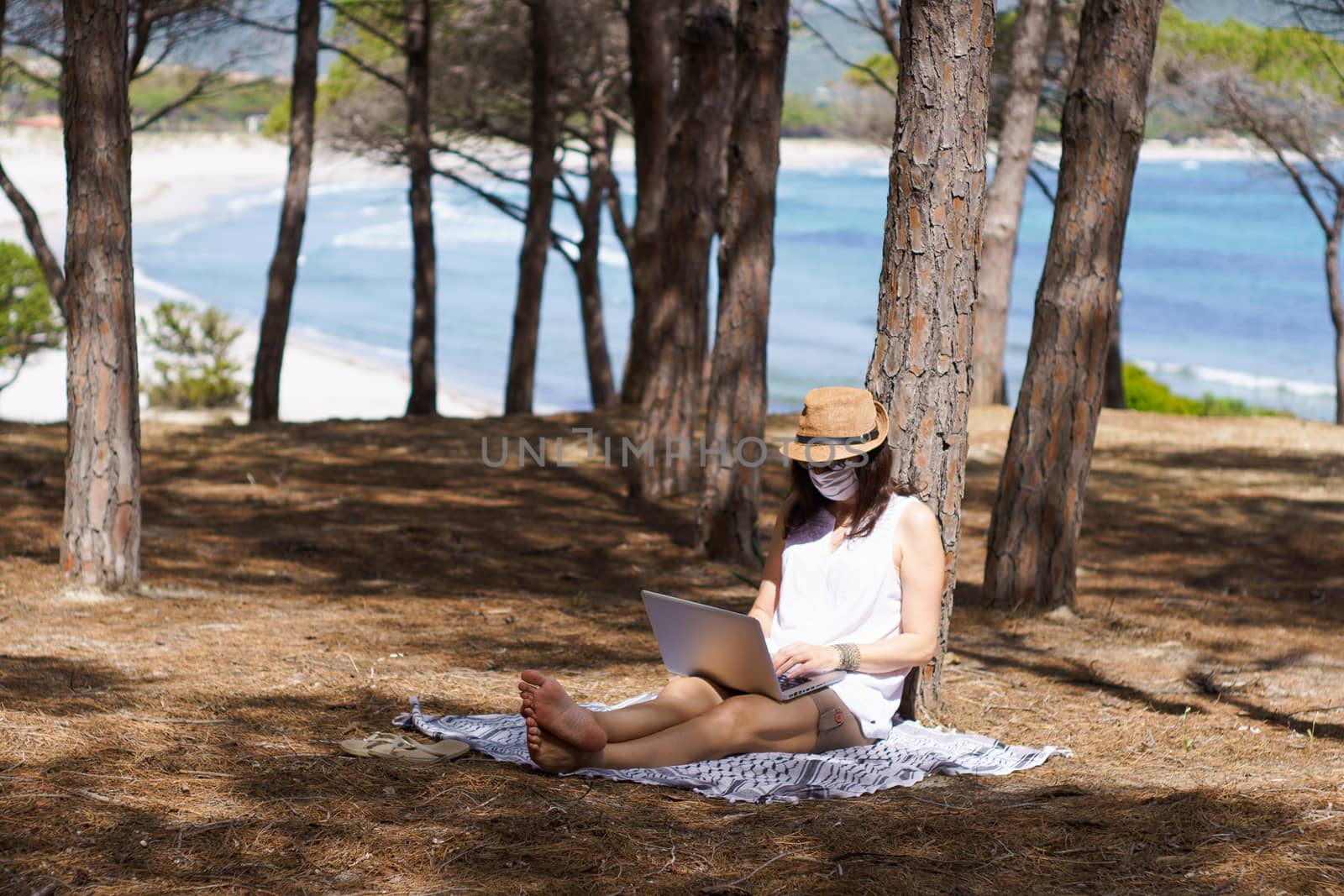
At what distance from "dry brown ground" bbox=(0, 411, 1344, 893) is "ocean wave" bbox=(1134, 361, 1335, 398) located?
21229 mm

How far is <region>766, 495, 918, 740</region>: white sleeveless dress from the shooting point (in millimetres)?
3514

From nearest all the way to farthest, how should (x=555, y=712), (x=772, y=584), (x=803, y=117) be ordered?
(x=555, y=712) → (x=772, y=584) → (x=803, y=117)

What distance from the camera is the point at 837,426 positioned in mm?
3479

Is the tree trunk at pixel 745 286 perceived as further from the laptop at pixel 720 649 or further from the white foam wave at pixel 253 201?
the white foam wave at pixel 253 201

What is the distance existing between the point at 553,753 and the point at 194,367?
16525mm

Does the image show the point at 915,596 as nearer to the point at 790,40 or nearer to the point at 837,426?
the point at 837,426

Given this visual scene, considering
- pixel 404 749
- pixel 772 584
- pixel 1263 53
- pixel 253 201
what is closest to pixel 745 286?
pixel 772 584

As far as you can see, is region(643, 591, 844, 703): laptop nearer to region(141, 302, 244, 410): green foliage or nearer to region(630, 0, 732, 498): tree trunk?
region(630, 0, 732, 498): tree trunk

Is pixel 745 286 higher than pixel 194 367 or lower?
higher

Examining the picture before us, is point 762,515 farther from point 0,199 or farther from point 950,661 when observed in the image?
point 0,199

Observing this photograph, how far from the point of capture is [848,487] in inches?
141

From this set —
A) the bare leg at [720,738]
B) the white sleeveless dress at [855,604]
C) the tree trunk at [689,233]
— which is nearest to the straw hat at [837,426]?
the white sleeveless dress at [855,604]

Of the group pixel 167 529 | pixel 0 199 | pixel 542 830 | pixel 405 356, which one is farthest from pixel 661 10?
pixel 0 199

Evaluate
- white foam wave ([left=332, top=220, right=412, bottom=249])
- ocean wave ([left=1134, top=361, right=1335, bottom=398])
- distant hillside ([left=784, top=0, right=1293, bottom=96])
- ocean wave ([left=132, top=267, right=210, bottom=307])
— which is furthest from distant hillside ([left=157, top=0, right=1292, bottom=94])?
white foam wave ([left=332, top=220, right=412, bottom=249])
